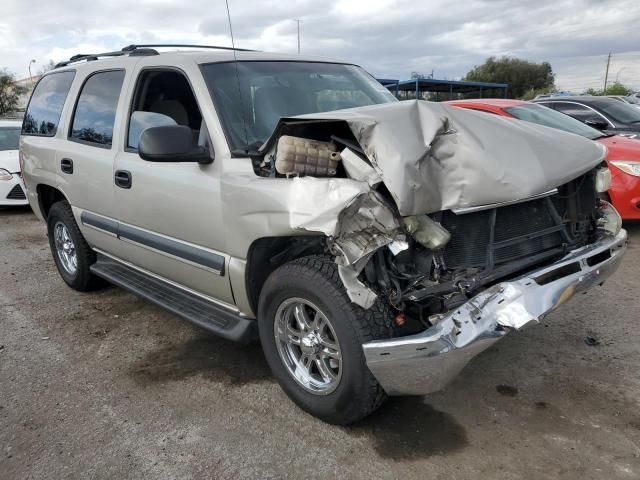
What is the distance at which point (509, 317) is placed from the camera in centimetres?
233

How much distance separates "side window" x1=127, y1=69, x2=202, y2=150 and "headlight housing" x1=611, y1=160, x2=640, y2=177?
4677 millimetres

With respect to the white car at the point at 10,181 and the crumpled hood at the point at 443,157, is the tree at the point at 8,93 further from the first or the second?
the crumpled hood at the point at 443,157

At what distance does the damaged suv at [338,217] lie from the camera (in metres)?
2.36

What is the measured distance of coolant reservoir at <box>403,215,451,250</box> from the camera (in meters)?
2.43

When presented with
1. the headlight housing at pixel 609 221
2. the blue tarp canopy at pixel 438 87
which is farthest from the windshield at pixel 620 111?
the blue tarp canopy at pixel 438 87

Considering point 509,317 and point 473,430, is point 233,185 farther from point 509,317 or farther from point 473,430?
point 473,430

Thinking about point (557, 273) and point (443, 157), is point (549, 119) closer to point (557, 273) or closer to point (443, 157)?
point (557, 273)

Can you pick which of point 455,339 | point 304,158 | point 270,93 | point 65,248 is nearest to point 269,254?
point 304,158

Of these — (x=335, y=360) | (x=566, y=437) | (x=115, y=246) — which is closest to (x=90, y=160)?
(x=115, y=246)

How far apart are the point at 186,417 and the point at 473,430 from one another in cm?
153

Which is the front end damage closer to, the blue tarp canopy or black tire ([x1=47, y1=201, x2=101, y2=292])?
black tire ([x1=47, y1=201, x2=101, y2=292])

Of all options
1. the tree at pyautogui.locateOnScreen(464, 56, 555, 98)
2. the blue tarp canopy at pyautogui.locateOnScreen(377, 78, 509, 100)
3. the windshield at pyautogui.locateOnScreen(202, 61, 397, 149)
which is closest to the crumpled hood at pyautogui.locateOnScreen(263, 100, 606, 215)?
the windshield at pyautogui.locateOnScreen(202, 61, 397, 149)

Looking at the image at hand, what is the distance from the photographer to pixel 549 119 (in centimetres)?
675

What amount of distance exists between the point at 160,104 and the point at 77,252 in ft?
5.73
